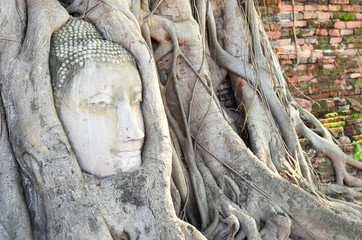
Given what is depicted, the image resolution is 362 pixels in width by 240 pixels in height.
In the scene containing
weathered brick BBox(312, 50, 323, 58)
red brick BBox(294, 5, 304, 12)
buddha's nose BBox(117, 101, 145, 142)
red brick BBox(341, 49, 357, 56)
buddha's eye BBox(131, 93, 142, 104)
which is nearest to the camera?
buddha's nose BBox(117, 101, 145, 142)

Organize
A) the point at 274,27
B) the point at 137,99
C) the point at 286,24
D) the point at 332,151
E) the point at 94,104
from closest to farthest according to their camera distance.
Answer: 1. the point at 94,104
2. the point at 137,99
3. the point at 332,151
4. the point at 274,27
5. the point at 286,24

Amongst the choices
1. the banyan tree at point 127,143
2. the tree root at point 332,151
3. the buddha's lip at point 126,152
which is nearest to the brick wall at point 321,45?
the tree root at point 332,151

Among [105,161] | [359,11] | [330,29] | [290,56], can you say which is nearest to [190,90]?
[105,161]

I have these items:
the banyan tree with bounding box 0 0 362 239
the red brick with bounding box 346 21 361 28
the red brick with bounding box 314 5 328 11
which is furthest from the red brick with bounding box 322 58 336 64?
the banyan tree with bounding box 0 0 362 239

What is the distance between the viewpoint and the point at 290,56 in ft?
17.8

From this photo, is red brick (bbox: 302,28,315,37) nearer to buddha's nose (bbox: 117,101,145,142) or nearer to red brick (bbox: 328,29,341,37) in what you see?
red brick (bbox: 328,29,341,37)

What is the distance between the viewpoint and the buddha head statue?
262 centimetres

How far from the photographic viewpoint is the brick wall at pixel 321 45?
5371 millimetres

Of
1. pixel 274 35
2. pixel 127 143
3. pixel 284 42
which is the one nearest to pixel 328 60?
pixel 284 42

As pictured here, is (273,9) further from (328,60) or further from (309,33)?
(328,60)

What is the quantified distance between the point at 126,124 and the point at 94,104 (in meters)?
0.19

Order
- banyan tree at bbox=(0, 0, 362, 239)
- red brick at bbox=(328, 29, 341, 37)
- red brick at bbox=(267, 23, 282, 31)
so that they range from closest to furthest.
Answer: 1. banyan tree at bbox=(0, 0, 362, 239)
2. red brick at bbox=(267, 23, 282, 31)
3. red brick at bbox=(328, 29, 341, 37)

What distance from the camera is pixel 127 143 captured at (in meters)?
2.69

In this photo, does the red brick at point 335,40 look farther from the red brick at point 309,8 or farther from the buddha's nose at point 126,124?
the buddha's nose at point 126,124
